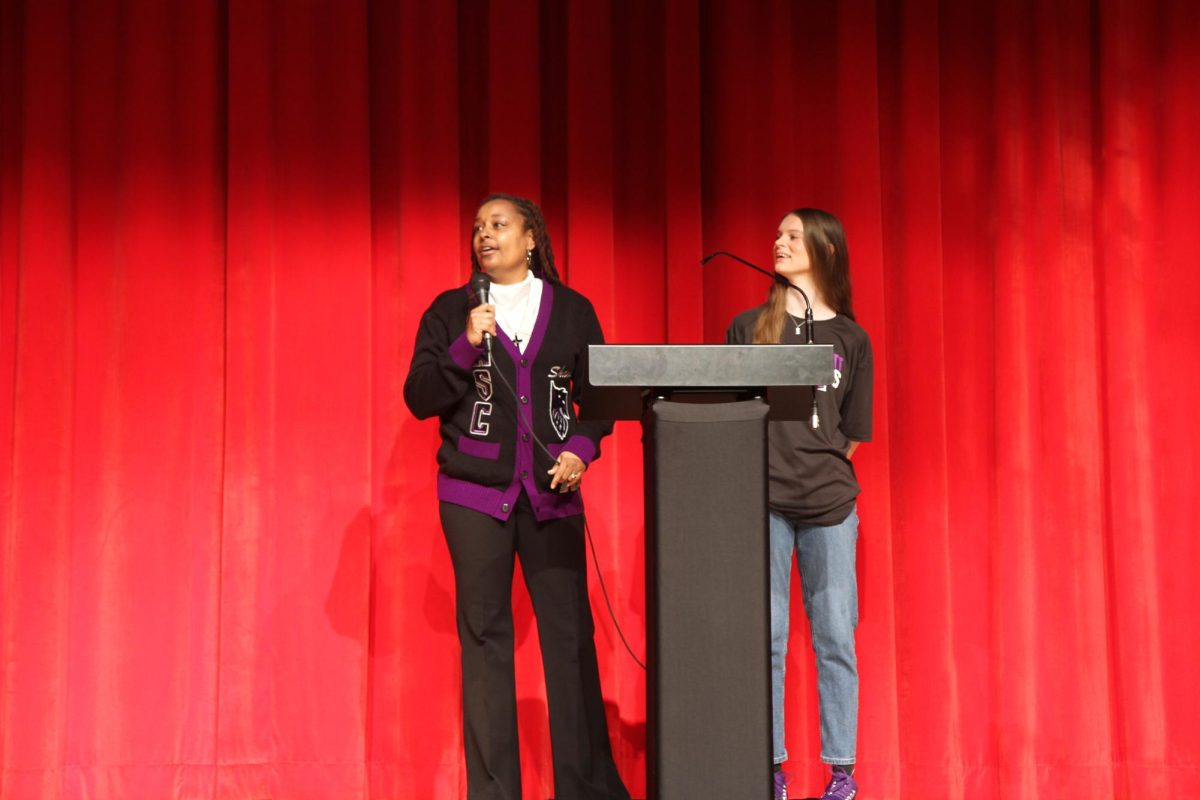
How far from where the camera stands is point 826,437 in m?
2.96

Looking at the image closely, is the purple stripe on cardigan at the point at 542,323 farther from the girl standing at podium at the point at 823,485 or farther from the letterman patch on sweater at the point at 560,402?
the girl standing at podium at the point at 823,485

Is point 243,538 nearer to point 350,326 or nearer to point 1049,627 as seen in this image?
point 350,326

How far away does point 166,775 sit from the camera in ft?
10.8

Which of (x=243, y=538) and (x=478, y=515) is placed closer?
(x=478, y=515)

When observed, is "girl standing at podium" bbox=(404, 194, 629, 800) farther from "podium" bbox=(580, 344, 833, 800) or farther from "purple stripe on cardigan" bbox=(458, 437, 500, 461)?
"podium" bbox=(580, 344, 833, 800)

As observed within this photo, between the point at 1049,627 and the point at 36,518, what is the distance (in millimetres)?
2936

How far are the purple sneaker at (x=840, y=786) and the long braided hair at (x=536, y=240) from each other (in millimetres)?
1449

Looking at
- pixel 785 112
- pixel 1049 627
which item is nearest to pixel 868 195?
pixel 785 112

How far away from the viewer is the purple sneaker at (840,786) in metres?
2.96

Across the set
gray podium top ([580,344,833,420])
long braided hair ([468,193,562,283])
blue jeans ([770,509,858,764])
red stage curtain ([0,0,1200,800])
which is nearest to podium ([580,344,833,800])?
gray podium top ([580,344,833,420])

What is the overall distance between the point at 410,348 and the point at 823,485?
4.23 ft

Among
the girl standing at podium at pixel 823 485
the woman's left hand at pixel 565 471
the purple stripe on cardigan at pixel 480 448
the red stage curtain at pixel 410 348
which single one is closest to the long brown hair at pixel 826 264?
the girl standing at podium at pixel 823 485

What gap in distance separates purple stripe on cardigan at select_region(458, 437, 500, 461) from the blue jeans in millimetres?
733

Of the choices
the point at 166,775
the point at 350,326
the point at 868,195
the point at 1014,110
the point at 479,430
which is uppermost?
the point at 1014,110
